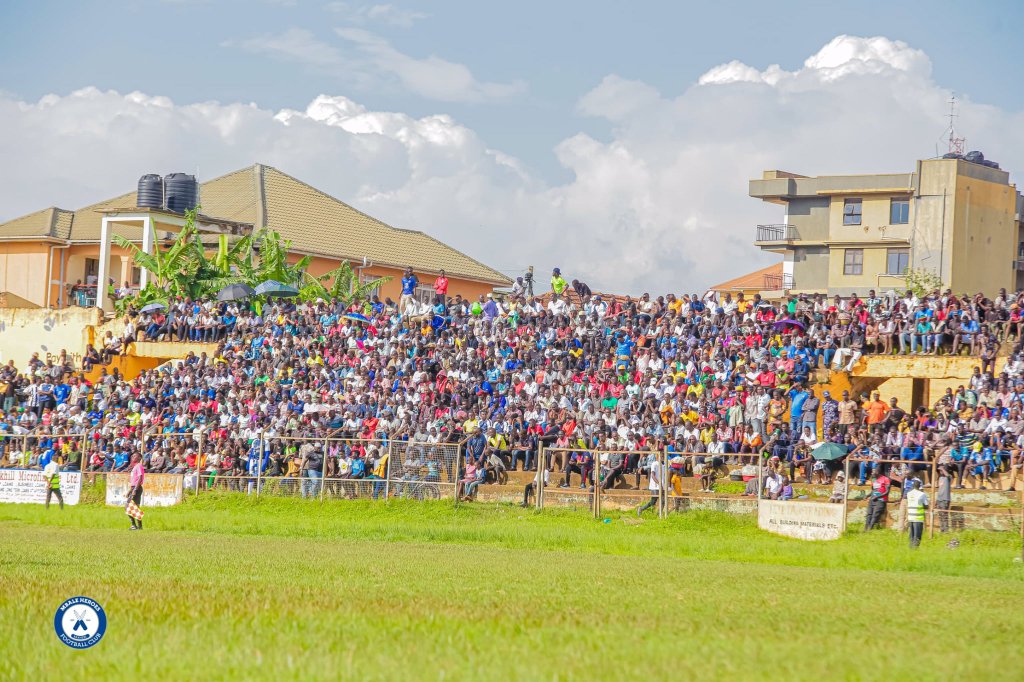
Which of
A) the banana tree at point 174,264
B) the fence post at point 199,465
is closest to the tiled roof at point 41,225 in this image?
the banana tree at point 174,264

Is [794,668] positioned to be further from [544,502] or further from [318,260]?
[318,260]

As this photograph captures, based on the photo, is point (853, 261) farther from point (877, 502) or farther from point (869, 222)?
point (877, 502)

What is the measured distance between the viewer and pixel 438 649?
11078mm

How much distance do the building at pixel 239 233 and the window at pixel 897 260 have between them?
2176 centimetres

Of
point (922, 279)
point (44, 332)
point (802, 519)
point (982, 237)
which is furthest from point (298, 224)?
point (802, 519)

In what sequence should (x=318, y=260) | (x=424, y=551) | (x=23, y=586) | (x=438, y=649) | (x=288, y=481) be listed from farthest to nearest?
(x=318, y=260), (x=288, y=481), (x=424, y=551), (x=23, y=586), (x=438, y=649)

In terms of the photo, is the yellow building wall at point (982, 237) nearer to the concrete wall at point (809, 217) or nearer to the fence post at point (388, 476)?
the concrete wall at point (809, 217)

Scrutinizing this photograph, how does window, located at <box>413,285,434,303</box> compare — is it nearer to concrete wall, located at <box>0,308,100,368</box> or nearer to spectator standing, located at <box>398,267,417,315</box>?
concrete wall, located at <box>0,308,100,368</box>

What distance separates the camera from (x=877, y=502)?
Answer: 26797mm

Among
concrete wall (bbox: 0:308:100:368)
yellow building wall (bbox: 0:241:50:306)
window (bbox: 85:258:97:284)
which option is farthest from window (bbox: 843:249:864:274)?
yellow building wall (bbox: 0:241:50:306)

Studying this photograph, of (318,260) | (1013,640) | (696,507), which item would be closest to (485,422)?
(696,507)

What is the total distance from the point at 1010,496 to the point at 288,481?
1797 centimetres

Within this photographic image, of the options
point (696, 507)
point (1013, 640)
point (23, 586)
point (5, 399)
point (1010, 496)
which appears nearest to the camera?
point (1013, 640)

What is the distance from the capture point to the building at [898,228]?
69375 millimetres
